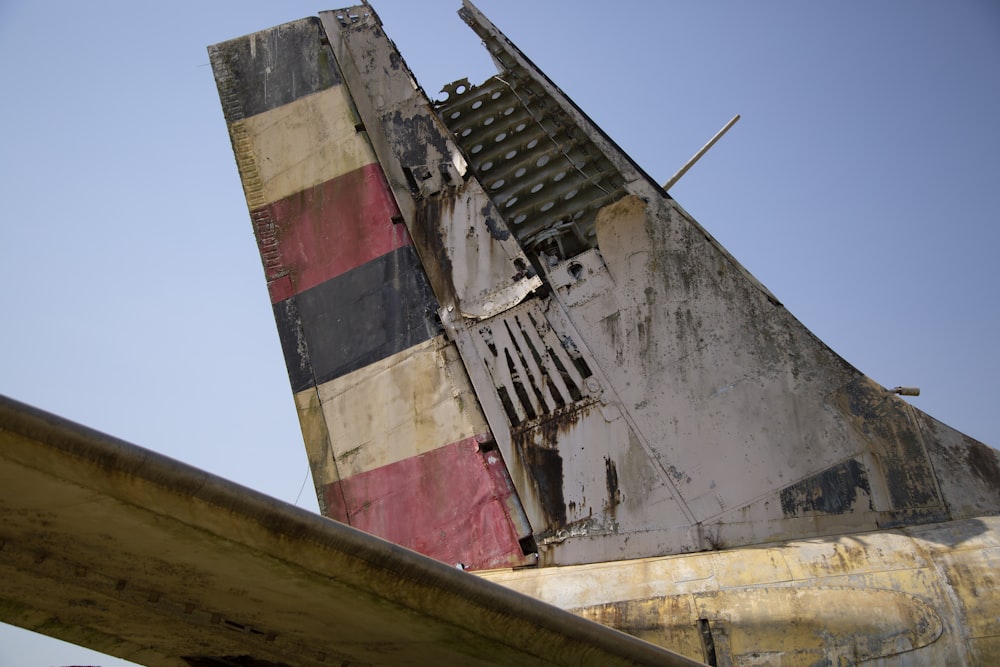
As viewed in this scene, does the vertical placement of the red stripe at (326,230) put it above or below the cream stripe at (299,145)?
below

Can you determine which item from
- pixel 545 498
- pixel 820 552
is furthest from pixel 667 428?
pixel 820 552

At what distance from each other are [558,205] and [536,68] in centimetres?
94

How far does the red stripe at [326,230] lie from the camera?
15.8 ft

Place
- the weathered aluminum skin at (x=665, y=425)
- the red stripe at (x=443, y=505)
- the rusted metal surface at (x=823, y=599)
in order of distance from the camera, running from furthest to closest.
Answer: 1. the red stripe at (x=443, y=505)
2. the weathered aluminum skin at (x=665, y=425)
3. the rusted metal surface at (x=823, y=599)

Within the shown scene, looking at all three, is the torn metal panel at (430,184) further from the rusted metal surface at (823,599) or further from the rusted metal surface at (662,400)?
the rusted metal surface at (823,599)

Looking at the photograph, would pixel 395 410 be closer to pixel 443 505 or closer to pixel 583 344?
pixel 443 505

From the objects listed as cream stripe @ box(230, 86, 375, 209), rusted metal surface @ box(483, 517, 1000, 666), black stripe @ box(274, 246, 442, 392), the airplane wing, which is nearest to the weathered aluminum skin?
rusted metal surface @ box(483, 517, 1000, 666)

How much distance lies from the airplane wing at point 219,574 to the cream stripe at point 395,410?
5.58 feet

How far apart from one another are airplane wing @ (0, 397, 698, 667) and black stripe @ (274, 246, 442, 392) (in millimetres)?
2159

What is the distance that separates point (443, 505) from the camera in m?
4.00

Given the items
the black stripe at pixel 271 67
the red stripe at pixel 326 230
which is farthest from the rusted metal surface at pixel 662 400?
the black stripe at pixel 271 67

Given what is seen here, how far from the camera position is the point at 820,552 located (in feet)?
10.2

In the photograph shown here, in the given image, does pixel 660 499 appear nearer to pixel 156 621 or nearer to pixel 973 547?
pixel 973 547

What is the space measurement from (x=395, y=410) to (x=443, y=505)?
583 millimetres
